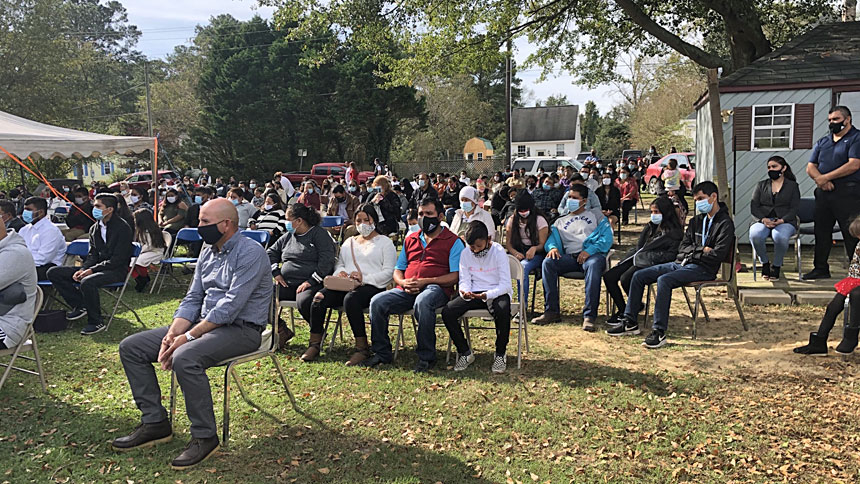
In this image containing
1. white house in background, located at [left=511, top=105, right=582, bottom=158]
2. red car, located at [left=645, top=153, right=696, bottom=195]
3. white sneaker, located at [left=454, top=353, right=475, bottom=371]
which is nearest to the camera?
white sneaker, located at [left=454, top=353, right=475, bottom=371]

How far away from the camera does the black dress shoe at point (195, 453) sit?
13.7 feet

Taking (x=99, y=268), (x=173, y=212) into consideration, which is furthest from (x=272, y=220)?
(x=99, y=268)

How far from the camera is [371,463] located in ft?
13.9

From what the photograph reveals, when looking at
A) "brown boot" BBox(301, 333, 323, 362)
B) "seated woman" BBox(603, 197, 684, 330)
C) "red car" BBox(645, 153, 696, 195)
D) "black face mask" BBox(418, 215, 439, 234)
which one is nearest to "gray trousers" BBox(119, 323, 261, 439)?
"brown boot" BBox(301, 333, 323, 362)

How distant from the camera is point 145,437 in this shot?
4.46 m

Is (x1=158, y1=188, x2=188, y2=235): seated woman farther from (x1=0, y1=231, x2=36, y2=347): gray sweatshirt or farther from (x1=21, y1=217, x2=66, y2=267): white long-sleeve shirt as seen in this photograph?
(x1=0, y1=231, x2=36, y2=347): gray sweatshirt

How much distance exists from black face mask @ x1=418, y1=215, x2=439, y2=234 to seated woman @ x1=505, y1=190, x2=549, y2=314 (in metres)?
1.97

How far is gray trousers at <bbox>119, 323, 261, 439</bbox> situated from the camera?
425 cm

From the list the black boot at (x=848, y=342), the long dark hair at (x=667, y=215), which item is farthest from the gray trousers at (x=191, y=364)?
the black boot at (x=848, y=342)

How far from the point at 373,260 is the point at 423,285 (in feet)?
2.33

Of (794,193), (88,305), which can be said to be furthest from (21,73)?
(794,193)

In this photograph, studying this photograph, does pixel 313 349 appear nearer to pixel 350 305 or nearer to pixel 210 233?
pixel 350 305

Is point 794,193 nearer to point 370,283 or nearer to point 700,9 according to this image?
point 370,283

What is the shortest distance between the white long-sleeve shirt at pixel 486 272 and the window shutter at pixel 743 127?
8.31 m
